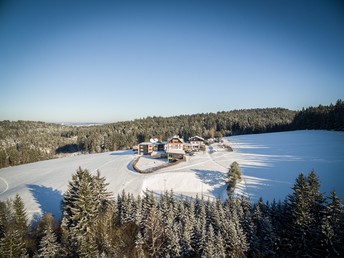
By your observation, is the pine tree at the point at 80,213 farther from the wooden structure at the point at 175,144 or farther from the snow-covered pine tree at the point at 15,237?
the wooden structure at the point at 175,144

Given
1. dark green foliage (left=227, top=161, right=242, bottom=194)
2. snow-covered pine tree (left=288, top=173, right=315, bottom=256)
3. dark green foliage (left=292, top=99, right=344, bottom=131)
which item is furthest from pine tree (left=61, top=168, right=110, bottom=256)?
dark green foliage (left=292, top=99, right=344, bottom=131)

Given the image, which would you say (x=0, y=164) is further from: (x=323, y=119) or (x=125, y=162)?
(x=323, y=119)

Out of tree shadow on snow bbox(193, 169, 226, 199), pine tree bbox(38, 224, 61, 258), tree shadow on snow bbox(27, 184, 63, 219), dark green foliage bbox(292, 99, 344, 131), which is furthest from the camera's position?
dark green foliage bbox(292, 99, 344, 131)

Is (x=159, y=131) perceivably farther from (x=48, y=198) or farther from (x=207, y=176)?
(x=48, y=198)

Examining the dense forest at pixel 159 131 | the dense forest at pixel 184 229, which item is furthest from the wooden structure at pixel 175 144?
the dense forest at pixel 184 229

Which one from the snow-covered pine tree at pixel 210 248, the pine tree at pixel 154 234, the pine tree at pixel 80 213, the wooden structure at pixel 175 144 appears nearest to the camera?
the snow-covered pine tree at pixel 210 248

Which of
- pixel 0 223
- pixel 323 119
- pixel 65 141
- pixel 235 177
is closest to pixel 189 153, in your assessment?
pixel 235 177

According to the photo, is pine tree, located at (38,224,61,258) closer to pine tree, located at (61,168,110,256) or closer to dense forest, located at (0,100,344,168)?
pine tree, located at (61,168,110,256)

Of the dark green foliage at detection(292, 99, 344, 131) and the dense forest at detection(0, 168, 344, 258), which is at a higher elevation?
the dark green foliage at detection(292, 99, 344, 131)
